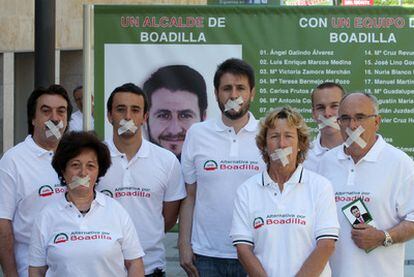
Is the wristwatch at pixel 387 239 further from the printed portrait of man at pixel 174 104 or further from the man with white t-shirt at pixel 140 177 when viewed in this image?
the printed portrait of man at pixel 174 104

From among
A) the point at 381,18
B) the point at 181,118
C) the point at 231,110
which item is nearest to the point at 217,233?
the point at 231,110

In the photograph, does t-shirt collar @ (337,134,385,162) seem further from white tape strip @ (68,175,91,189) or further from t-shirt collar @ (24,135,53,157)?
t-shirt collar @ (24,135,53,157)

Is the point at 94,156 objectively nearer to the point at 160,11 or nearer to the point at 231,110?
the point at 231,110

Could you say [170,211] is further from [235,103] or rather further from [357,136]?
[357,136]

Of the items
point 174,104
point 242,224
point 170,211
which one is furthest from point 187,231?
point 174,104

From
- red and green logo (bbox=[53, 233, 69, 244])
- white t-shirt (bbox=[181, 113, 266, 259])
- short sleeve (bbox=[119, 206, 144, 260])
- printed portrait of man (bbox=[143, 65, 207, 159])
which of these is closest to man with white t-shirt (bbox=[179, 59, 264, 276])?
white t-shirt (bbox=[181, 113, 266, 259])

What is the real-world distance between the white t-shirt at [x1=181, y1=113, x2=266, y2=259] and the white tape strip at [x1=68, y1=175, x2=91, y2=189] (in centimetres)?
96

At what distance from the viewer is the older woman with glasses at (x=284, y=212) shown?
18.1 feet

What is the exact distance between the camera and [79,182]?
5.60m

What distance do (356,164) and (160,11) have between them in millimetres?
3092

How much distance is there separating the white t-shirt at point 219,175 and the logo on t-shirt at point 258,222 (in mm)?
646

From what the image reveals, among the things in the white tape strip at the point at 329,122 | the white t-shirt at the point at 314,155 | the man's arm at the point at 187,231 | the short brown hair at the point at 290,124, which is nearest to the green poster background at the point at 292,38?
the white tape strip at the point at 329,122

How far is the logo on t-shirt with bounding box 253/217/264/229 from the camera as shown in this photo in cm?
559

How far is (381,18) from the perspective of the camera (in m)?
8.47
